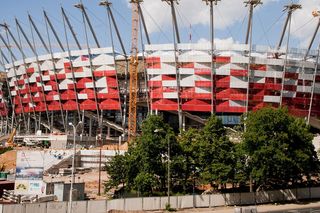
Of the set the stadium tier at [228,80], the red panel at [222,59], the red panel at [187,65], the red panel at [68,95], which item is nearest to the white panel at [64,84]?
the red panel at [68,95]

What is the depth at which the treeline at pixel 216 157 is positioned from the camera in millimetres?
49281

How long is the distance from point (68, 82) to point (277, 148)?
261 ft

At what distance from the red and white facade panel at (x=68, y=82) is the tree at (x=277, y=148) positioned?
63099 mm

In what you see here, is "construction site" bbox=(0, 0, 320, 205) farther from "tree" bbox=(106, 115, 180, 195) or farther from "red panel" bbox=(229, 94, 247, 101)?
"tree" bbox=(106, 115, 180, 195)

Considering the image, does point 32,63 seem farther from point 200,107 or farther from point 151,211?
point 151,211

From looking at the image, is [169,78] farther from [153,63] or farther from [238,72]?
[238,72]

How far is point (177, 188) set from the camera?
54406 mm

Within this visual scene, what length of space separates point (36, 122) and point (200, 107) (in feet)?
190

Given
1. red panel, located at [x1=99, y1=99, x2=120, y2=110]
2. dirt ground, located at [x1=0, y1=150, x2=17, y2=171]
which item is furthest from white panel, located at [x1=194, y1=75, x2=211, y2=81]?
dirt ground, located at [x1=0, y1=150, x2=17, y2=171]

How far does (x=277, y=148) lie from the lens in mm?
49625

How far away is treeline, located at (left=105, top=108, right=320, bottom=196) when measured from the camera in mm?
49281

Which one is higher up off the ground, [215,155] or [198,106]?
[198,106]

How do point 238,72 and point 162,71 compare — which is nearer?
point 238,72

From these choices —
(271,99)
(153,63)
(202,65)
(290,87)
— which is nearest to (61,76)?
(153,63)
